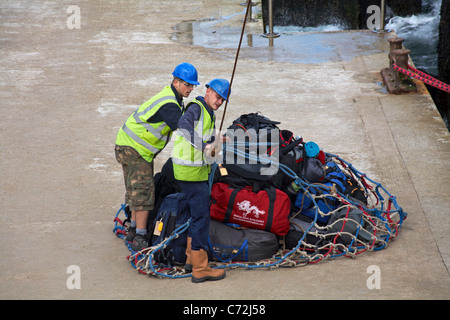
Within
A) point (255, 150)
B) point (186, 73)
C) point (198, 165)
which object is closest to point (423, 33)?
point (255, 150)

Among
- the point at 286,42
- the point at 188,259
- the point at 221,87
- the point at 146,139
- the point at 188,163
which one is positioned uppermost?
the point at 221,87

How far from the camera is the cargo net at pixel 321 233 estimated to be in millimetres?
5223

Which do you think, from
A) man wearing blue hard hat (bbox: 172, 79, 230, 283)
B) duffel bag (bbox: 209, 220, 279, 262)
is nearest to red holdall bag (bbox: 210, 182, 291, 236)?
duffel bag (bbox: 209, 220, 279, 262)

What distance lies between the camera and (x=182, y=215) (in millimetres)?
5410

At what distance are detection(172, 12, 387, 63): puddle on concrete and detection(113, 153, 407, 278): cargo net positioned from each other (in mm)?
5725

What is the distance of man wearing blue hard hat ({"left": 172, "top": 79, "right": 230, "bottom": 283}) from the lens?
493 cm

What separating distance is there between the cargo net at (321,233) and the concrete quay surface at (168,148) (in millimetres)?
91

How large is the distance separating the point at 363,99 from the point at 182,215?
15.5ft

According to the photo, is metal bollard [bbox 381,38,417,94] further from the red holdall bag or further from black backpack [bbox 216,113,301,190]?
the red holdall bag

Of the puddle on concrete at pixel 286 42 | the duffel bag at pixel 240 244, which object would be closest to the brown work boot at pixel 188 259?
the duffel bag at pixel 240 244

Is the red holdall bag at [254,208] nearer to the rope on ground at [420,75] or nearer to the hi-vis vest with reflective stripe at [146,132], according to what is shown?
the hi-vis vest with reflective stripe at [146,132]

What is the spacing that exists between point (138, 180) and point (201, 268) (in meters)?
1.01

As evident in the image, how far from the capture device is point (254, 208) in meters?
5.33

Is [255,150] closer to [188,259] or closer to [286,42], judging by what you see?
[188,259]
